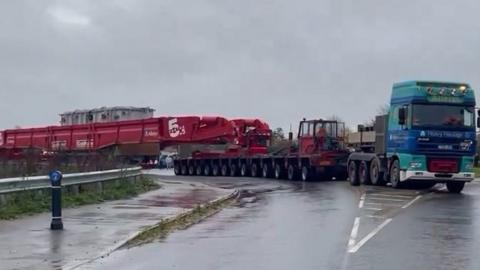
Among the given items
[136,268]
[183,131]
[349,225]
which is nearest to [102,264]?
[136,268]

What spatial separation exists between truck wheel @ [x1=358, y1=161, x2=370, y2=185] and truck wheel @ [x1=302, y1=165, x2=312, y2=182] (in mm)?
6336

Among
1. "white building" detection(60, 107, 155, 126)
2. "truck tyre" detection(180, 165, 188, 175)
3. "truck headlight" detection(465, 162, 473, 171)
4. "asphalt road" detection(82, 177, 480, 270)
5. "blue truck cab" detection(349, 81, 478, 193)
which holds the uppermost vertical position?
"white building" detection(60, 107, 155, 126)

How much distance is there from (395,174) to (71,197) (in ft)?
42.5

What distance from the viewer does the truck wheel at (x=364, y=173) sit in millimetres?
34438

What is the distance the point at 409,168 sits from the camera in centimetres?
2956

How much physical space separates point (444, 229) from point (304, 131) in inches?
1014

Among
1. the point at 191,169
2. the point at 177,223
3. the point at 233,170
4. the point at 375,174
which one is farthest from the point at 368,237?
the point at 191,169

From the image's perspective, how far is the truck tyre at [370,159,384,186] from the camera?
3306cm

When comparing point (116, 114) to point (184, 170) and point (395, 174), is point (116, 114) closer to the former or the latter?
point (184, 170)

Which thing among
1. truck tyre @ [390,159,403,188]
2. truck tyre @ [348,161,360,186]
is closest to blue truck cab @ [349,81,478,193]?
truck tyre @ [390,159,403,188]

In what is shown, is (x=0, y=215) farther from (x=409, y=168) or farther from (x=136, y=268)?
(x=409, y=168)

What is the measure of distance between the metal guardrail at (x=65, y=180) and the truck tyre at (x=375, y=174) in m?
9.18

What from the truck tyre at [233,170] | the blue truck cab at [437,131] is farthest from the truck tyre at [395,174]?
the truck tyre at [233,170]

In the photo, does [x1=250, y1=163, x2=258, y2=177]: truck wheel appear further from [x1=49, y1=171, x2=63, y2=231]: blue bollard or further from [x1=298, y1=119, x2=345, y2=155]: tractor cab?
[x1=49, y1=171, x2=63, y2=231]: blue bollard
